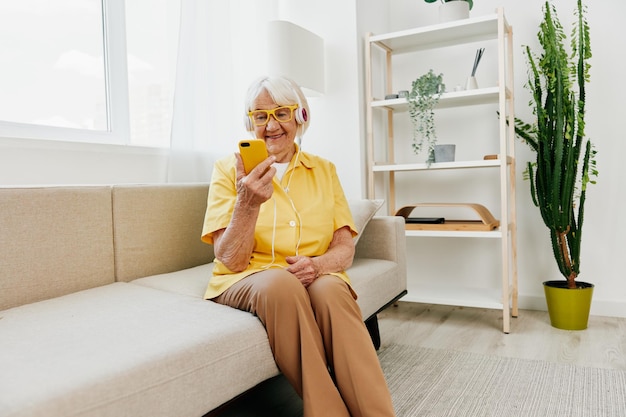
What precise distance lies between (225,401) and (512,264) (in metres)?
2.04

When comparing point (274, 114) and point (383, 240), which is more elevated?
point (274, 114)

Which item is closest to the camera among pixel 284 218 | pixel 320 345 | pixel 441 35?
pixel 320 345

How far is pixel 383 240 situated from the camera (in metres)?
2.16

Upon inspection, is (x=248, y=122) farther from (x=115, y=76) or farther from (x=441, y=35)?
(x=441, y=35)

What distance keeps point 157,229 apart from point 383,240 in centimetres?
95

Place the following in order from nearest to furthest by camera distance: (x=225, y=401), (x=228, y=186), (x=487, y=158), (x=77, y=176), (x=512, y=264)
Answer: (x=225, y=401) < (x=228, y=186) < (x=77, y=176) < (x=487, y=158) < (x=512, y=264)

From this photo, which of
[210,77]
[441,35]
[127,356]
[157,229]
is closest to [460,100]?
[441,35]

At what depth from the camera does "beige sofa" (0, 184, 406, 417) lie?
35.7 inches

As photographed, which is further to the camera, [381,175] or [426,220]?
[381,175]

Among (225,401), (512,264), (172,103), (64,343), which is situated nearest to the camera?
(64,343)

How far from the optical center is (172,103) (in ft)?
7.63

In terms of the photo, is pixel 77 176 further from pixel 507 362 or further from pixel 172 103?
pixel 507 362

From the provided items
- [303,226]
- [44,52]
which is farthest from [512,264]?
[44,52]

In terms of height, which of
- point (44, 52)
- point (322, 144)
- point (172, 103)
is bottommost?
point (322, 144)
